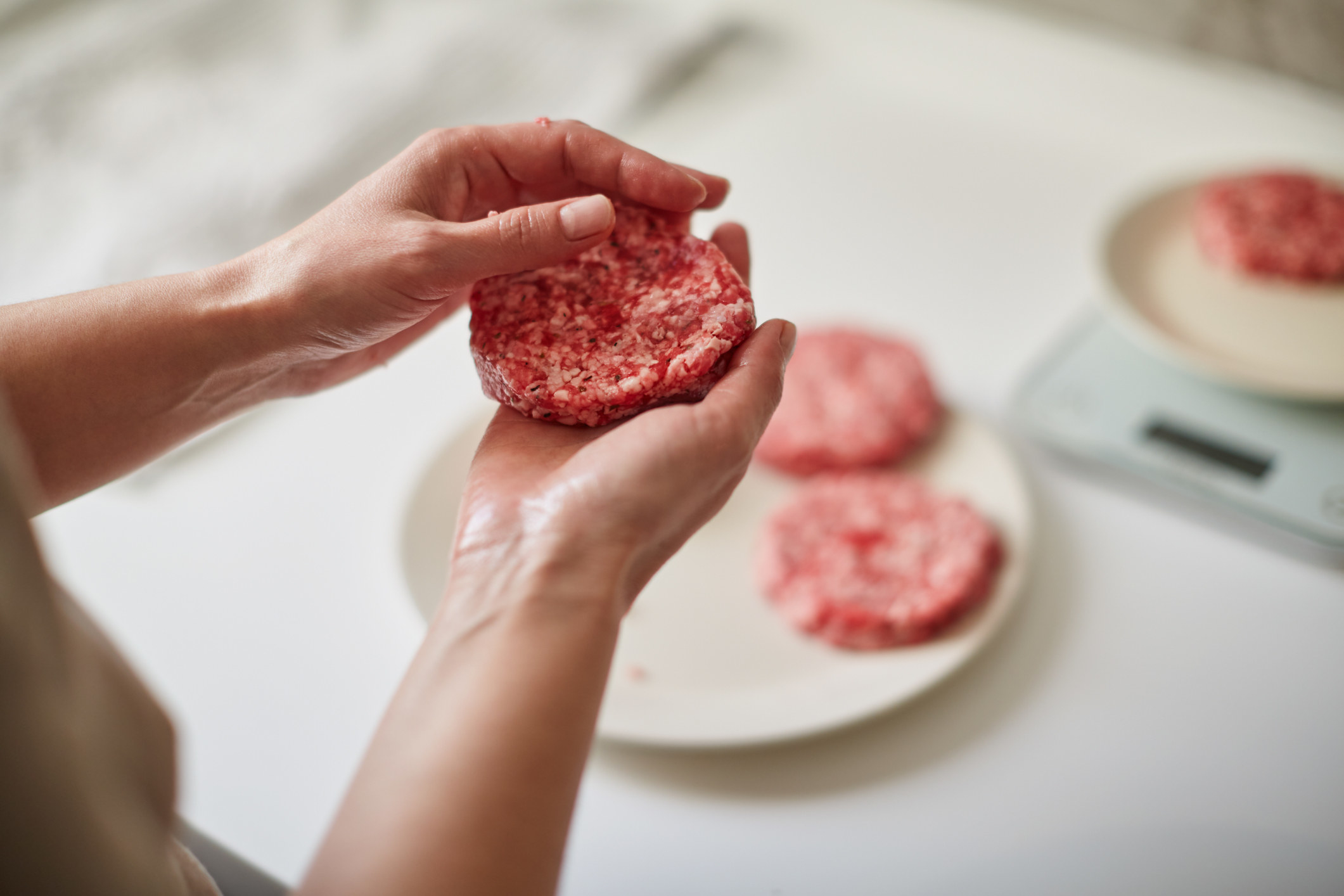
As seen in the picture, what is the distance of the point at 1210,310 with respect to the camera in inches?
58.1

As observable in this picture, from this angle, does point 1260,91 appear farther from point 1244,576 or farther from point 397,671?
point 397,671

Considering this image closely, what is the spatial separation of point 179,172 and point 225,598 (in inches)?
33.7

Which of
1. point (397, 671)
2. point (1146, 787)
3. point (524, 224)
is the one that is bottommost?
point (1146, 787)

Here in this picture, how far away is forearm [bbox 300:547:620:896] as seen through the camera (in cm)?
57

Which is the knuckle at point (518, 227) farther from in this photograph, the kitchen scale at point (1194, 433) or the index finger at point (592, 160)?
the kitchen scale at point (1194, 433)

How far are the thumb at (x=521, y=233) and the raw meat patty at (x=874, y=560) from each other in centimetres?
53

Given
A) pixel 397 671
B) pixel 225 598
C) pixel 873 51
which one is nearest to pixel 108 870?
pixel 397 671

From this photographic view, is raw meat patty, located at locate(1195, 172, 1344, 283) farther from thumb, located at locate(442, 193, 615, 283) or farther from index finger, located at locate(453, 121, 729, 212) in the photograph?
A: thumb, located at locate(442, 193, 615, 283)

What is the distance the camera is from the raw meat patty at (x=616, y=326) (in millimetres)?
848

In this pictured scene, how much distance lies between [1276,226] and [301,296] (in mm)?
1448

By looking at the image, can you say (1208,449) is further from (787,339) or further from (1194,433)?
(787,339)

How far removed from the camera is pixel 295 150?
171cm

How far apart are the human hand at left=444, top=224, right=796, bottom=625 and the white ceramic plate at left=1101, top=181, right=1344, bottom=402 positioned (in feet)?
2.66

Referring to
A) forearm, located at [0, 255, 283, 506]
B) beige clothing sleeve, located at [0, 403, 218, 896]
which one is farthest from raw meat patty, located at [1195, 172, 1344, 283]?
beige clothing sleeve, located at [0, 403, 218, 896]
